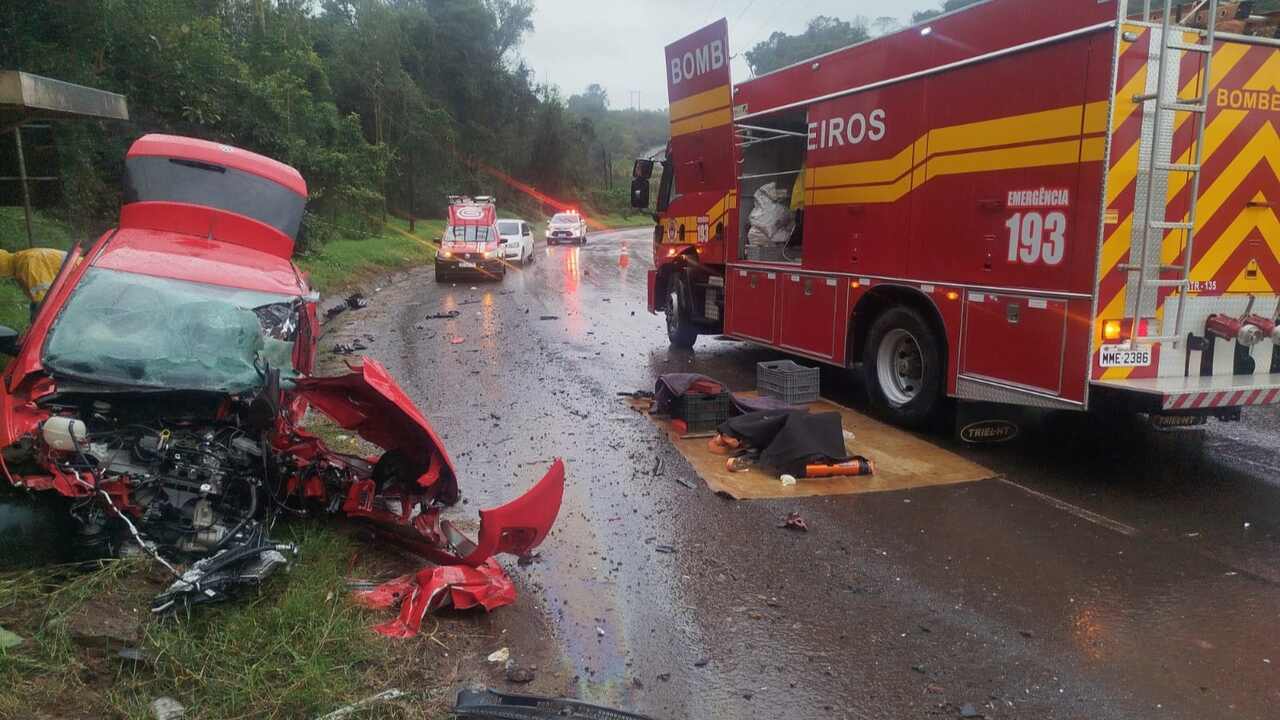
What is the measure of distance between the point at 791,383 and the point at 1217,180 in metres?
3.97

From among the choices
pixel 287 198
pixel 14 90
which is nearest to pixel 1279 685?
pixel 287 198

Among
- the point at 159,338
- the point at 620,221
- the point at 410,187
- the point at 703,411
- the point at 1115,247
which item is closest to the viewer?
the point at 159,338

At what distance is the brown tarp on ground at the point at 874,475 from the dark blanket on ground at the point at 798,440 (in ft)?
0.42

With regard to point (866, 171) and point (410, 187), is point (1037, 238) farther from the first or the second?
point (410, 187)

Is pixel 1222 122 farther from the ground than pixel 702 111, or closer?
closer

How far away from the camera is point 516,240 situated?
2973 centimetres

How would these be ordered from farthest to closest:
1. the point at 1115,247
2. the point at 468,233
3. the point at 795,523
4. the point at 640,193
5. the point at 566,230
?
1. the point at 566,230
2. the point at 468,233
3. the point at 640,193
4. the point at 1115,247
5. the point at 795,523

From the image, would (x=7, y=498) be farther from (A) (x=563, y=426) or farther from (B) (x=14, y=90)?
(B) (x=14, y=90)

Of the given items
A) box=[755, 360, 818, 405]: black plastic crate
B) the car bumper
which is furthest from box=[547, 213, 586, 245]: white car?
box=[755, 360, 818, 405]: black plastic crate

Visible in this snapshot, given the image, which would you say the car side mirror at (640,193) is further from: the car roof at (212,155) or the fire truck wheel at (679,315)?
the car roof at (212,155)

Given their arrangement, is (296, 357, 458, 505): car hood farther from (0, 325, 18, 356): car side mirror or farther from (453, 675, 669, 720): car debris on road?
(0, 325, 18, 356): car side mirror

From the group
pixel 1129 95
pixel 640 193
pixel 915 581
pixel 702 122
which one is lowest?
pixel 915 581

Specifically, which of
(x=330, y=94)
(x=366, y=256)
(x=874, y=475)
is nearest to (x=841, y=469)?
(x=874, y=475)

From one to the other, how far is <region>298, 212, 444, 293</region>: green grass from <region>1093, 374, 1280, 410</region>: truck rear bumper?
620 inches
